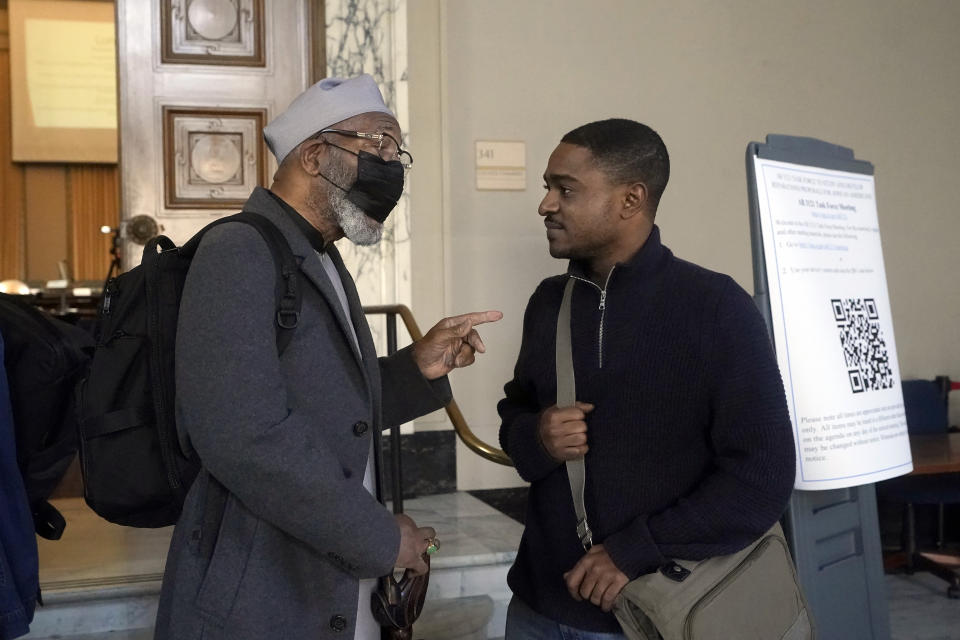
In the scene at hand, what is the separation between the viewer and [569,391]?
1.91 metres

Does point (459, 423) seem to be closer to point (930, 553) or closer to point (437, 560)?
point (437, 560)

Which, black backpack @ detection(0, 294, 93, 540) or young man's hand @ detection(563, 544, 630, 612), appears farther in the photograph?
black backpack @ detection(0, 294, 93, 540)

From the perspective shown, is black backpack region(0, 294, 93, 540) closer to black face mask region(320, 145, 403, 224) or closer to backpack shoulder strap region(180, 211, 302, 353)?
backpack shoulder strap region(180, 211, 302, 353)

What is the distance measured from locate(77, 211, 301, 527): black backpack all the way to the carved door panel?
3.05 metres

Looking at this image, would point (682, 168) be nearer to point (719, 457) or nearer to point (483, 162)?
point (483, 162)

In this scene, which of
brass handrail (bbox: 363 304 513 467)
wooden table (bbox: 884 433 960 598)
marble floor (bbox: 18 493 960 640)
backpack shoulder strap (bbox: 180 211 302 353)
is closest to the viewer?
backpack shoulder strap (bbox: 180 211 302 353)

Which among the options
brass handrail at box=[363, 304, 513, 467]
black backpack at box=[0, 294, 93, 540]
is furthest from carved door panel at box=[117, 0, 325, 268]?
black backpack at box=[0, 294, 93, 540]

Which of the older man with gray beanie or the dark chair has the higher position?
the older man with gray beanie

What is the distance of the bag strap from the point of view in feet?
6.02

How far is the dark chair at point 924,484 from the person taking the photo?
520 centimetres

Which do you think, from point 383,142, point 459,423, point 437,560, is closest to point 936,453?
point 459,423

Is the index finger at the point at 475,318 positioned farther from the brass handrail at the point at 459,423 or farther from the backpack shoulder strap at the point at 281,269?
the brass handrail at the point at 459,423

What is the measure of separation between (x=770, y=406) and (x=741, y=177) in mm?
3903

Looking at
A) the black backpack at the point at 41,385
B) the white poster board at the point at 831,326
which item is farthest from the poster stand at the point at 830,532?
the black backpack at the point at 41,385
